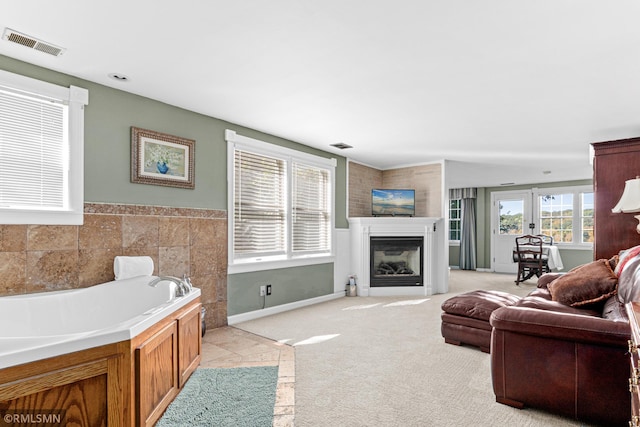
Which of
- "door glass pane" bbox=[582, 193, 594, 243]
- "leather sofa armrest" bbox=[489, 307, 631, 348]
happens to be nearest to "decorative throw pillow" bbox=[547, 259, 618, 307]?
"leather sofa armrest" bbox=[489, 307, 631, 348]

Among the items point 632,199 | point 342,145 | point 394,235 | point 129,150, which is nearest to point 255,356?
point 129,150

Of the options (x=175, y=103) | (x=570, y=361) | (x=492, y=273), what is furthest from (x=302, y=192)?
(x=492, y=273)

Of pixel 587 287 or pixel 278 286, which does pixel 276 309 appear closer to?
pixel 278 286

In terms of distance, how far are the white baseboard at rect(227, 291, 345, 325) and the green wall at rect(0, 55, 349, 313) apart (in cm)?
8

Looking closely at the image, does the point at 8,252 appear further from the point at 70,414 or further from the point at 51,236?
the point at 70,414

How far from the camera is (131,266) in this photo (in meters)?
3.04

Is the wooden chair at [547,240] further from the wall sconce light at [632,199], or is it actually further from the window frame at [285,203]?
the window frame at [285,203]

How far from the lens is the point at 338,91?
319 centimetres

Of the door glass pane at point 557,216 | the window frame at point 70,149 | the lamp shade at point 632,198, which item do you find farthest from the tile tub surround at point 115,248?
the door glass pane at point 557,216

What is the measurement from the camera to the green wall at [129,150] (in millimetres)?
2996

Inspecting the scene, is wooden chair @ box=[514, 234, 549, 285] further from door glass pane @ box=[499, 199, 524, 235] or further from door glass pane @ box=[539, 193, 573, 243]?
door glass pane @ box=[499, 199, 524, 235]

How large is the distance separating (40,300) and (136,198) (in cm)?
116

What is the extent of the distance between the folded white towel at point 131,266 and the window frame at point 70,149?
440 mm

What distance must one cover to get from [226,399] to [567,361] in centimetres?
203
